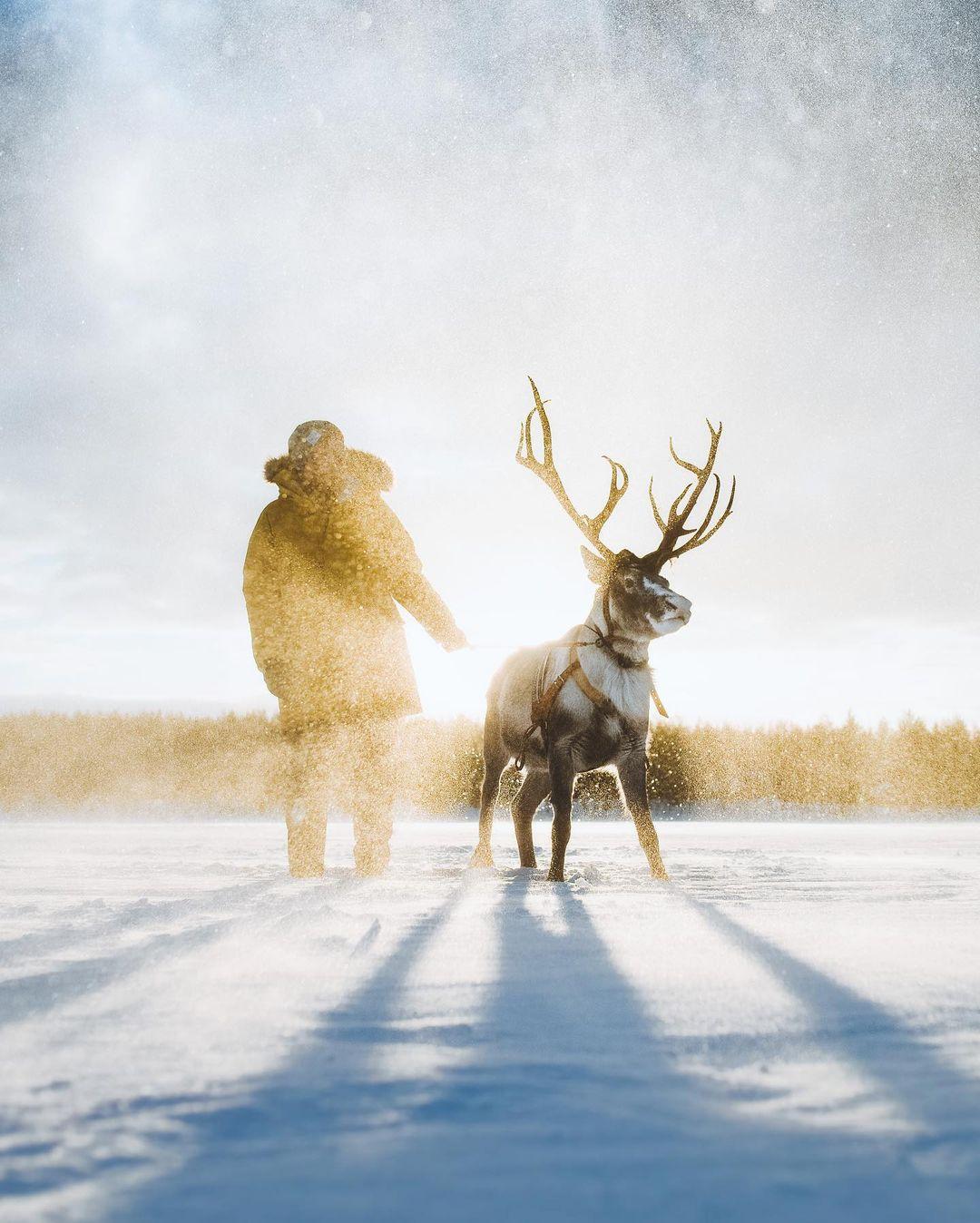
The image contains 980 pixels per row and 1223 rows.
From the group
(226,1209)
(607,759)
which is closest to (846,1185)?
(226,1209)

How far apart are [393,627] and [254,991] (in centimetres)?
312

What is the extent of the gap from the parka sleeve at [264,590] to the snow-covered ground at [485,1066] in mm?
1961

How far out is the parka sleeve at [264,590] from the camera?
4617 millimetres

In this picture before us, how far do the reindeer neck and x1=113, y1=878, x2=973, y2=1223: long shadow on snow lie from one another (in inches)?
128

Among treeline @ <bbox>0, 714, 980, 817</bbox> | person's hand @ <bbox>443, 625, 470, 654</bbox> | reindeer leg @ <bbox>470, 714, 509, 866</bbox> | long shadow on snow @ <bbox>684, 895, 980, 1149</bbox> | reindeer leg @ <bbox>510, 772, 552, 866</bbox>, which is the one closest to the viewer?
long shadow on snow @ <bbox>684, 895, 980, 1149</bbox>

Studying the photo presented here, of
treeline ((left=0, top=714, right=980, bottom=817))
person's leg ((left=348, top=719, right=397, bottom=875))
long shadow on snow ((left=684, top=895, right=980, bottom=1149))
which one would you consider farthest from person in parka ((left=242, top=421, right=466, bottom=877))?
treeline ((left=0, top=714, right=980, bottom=817))

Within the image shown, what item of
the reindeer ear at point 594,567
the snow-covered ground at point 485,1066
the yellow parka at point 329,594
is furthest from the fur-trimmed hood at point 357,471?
the snow-covered ground at point 485,1066

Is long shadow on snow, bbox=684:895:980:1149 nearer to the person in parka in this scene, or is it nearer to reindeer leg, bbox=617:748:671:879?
reindeer leg, bbox=617:748:671:879

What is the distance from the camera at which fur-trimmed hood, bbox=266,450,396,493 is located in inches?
179

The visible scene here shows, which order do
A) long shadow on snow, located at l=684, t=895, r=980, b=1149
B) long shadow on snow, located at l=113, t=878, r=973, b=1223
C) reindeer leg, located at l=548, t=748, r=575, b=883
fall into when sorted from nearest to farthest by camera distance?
1. long shadow on snow, located at l=113, t=878, r=973, b=1223
2. long shadow on snow, located at l=684, t=895, r=980, b=1149
3. reindeer leg, located at l=548, t=748, r=575, b=883

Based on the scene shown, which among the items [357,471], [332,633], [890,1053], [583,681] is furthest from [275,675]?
[890,1053]

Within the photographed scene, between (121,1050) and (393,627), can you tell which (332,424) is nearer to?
(393,627)

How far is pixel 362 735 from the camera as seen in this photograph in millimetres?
4633

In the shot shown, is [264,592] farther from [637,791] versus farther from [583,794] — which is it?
[583,794]
